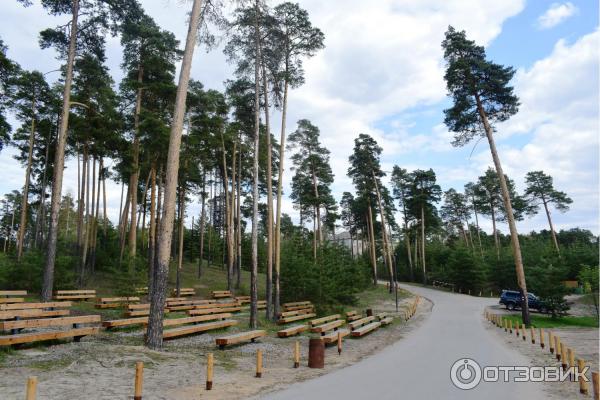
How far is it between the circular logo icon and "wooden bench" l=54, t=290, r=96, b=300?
1737 cm

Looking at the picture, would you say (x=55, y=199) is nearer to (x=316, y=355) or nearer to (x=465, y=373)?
(x=316, y=355)

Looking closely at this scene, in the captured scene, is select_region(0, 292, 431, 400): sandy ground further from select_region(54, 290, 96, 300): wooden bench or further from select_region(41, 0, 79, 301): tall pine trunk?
select_region(54, 290, 96, 300): wooden bench

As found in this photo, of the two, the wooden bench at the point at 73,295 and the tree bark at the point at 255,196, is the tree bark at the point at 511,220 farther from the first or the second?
the wooden bench at the point at 73,295

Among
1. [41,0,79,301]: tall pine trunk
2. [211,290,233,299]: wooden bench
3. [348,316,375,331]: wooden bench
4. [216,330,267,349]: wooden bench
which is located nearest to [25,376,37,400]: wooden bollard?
[216,330,267,349]: wooden bench

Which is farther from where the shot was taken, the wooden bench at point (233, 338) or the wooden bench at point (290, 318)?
the wooden bench at point (290, 318)

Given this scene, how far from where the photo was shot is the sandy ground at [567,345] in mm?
7846

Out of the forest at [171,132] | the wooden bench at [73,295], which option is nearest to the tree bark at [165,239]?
the forest at [171,132]

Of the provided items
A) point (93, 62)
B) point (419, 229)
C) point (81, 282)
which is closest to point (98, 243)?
point (81, 282)

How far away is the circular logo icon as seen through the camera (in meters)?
8.06

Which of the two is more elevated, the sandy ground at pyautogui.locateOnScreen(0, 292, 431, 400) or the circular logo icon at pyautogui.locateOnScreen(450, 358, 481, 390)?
the sandy ground at pyautogui.locateOnScreen(0, 292, 431, 400)

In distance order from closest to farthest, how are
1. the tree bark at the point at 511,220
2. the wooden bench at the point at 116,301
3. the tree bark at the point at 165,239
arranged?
the tree bark at the point at 165,239, the wooden bench at the point at 116,301, the tree bark at the point at 511,220

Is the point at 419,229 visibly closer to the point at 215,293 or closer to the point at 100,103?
the point at 215,293

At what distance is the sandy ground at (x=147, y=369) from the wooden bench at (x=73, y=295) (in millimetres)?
8124

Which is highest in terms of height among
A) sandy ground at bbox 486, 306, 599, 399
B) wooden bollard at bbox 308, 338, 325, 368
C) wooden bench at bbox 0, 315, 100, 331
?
wooden bench at bbox 0, 315, 100, 331
